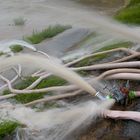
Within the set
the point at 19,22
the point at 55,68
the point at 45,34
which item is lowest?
the point at 19,22

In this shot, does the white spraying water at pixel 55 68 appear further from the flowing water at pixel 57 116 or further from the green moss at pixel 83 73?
the green moss at pixel 83 73

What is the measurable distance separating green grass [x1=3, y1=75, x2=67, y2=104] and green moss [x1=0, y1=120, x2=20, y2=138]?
0.58 meters

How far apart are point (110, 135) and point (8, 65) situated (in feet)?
6.82

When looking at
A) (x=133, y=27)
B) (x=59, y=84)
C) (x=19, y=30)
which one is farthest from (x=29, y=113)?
(x=19, y=30)

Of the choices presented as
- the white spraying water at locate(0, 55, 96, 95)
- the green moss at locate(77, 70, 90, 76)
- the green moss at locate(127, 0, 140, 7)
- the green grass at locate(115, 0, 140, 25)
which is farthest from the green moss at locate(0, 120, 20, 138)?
the green moss at locate(127, 0, 140, 7)

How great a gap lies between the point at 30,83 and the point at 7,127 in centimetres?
111

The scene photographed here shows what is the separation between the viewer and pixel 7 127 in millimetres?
4902

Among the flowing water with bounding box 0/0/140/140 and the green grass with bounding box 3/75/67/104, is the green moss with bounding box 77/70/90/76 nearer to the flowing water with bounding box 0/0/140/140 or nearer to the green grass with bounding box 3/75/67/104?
the green grass with bounding box 3/75/67/104

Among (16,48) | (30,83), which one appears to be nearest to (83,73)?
(30,83)

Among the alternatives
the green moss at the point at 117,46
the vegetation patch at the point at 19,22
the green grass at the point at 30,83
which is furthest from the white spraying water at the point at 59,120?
the vegetation patch at the point at 19,22

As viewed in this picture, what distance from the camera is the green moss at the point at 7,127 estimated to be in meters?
4.88

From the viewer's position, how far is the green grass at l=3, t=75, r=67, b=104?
18.2 ft

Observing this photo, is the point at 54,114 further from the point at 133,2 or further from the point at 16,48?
the point at 133,2

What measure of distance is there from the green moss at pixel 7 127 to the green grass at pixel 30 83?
58 centimetres
